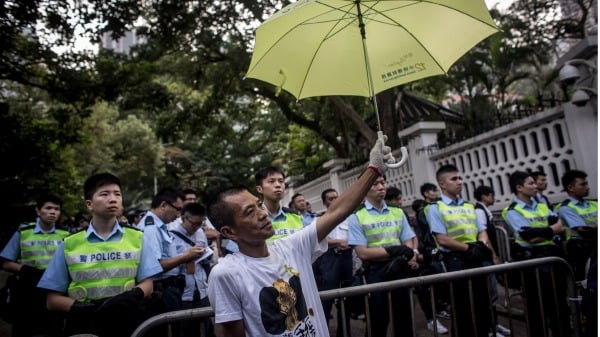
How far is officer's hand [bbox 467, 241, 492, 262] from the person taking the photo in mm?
3973

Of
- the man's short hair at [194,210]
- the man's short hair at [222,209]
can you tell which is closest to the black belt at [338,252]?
the man's short hair at [194,210]

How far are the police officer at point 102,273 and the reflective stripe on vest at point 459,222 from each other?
282 cm

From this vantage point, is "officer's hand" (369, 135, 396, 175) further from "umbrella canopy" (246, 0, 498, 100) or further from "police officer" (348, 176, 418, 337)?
"police officer" (348, 176, 418, 337)

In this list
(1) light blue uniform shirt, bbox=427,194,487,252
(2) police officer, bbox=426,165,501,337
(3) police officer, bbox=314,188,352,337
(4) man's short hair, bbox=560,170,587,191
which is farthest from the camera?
(3) police officer, bbox=314,188,352,337

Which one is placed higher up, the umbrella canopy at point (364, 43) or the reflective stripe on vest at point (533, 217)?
the umbrella canopy at point (364, 43)

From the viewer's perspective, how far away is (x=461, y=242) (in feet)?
13.6

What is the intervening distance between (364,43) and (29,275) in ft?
14.3

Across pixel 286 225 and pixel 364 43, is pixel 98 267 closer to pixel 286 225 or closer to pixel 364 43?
pixel 286 225

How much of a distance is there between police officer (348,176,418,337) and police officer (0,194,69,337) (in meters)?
3.08

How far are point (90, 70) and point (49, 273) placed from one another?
7713 mm

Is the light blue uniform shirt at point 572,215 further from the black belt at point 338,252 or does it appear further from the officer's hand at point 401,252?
the black belt at point 338,252

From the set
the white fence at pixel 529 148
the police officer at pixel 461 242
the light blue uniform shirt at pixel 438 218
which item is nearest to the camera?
the police officer at pixel 461 242

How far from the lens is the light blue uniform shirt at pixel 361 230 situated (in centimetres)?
412

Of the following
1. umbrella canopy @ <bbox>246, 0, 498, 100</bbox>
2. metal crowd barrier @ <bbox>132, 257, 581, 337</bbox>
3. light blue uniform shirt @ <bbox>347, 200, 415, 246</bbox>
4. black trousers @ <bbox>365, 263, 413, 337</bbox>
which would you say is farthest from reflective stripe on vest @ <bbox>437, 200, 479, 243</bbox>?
umbrella canopy @ <bbox>246, 0, 498, 100</bbox>
